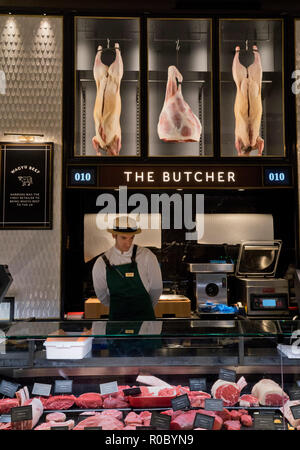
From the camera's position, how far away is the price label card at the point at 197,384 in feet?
8.21

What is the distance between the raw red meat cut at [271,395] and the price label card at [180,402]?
1.47 ft

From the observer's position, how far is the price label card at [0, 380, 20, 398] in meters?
2.40

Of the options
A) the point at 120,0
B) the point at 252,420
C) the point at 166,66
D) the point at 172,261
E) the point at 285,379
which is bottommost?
the point at 252,420

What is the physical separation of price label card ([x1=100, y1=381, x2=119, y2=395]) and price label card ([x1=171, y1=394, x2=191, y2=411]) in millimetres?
348

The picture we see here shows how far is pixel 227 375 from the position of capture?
95.7 inches

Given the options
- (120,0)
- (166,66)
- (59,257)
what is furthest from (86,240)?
(120,0)

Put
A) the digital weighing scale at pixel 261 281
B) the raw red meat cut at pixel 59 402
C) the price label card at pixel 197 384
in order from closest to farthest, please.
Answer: the raw red meat cut at pixel 59 402 < the price label card at pixel 197 384 < the digital weighing scale at pixel 261 281

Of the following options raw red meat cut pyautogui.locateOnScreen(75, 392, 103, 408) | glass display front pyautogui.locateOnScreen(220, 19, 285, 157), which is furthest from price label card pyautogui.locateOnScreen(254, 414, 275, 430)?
glass display front pyautogui.locateOnScreen(220, 19, 285, 157)

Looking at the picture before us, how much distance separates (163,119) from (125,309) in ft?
7.52

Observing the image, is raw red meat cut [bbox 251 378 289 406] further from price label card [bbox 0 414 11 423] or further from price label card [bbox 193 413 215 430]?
price label card [bbox 0 414 11 423]

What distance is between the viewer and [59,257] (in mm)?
4828

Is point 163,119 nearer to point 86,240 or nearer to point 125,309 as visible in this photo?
point 86,240

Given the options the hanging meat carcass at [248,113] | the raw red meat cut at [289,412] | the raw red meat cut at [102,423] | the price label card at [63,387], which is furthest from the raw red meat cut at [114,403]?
the hanging meat carcass at [248,113]

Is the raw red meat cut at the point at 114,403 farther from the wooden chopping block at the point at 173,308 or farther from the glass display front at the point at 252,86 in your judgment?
the glass display front at the point at 252,86
